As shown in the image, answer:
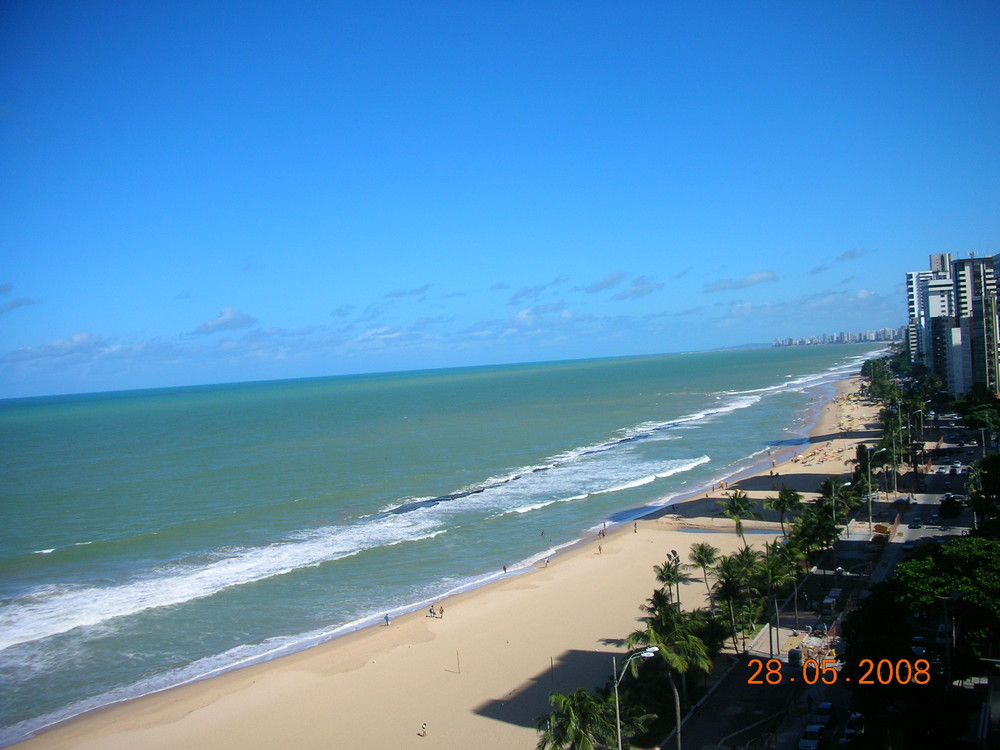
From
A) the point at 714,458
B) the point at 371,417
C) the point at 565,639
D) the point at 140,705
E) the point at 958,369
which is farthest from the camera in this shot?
the point at 371,417

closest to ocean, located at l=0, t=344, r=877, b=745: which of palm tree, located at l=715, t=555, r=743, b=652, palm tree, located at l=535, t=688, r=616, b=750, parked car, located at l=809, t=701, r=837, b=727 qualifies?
palm tree, located at l=715, t=555, r=743, b=652

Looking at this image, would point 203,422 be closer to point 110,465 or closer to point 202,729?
point 110,465

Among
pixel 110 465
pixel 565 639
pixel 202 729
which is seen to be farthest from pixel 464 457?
pixel 202 729

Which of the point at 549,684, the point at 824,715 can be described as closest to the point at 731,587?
the point at 824,715

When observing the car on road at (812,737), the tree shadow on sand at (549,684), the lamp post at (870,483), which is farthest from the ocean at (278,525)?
the car on road at (812,737)

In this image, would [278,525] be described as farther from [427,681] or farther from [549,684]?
[549,684]

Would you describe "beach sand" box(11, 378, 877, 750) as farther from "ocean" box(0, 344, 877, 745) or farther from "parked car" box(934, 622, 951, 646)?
"parked car" box(934, 622, 951, 646)

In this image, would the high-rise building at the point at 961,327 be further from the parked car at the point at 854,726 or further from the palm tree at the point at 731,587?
the parked car at the point at 854,726
